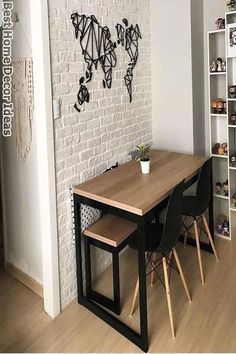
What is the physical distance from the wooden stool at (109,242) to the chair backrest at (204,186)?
23.6 inches

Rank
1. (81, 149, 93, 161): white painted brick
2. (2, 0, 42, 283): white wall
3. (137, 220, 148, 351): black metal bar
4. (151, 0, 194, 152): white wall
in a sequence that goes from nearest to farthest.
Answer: (137, 220, 148, 351): black metal bar, (2, 0, 42, 283): white wall, (81, 149, 93, 161): white painted brick, (151, 0, 194, 152): white wall

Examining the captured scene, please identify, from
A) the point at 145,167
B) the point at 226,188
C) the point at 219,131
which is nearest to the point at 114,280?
the point at 145,167

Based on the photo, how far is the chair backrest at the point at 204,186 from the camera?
2490 millimetres

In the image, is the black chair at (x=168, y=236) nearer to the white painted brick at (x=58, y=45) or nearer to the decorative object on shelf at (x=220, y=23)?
the white painted brick at (x=58, y=45)

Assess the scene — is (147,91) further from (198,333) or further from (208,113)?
(198,333)

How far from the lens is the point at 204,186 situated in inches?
100.0

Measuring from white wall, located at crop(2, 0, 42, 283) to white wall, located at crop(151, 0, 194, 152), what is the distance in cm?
141

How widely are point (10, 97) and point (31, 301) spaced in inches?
55.2

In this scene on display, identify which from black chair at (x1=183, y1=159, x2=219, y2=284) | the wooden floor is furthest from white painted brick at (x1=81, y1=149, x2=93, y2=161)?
the wooden floor

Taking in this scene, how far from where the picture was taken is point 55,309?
7.08 feet

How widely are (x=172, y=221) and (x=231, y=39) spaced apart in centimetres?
168

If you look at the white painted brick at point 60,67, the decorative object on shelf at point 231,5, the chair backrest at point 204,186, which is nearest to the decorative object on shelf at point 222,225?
the chair backrest at point 204,186

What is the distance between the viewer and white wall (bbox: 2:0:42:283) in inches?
86.1

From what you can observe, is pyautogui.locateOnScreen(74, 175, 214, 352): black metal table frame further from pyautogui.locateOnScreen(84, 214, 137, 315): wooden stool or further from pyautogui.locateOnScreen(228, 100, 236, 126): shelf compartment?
pyautogui.locateOnScreen(228, 100, 236, 126): shelf compartment
